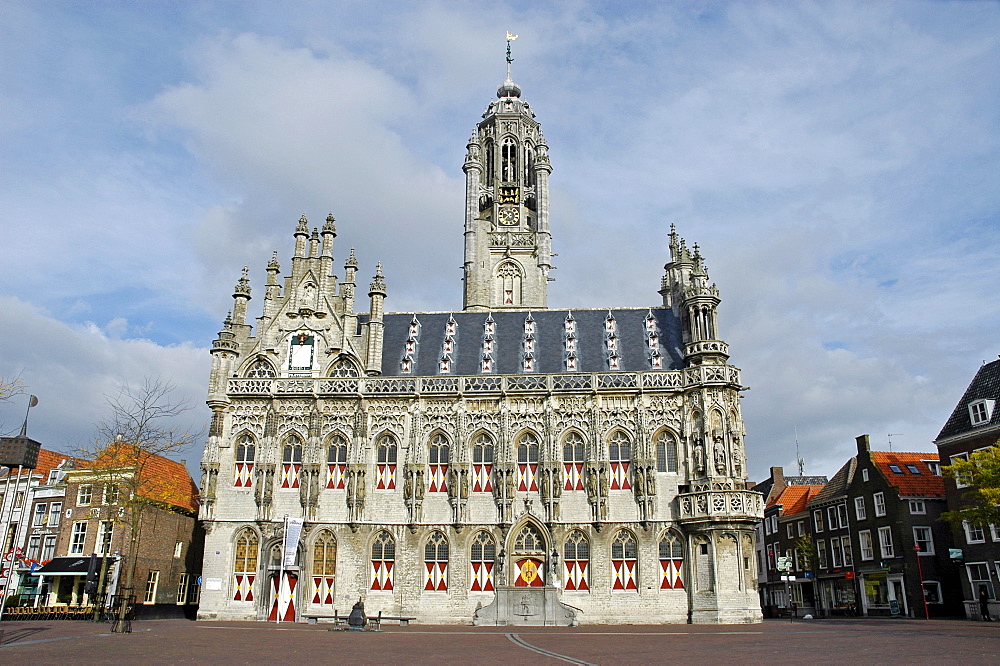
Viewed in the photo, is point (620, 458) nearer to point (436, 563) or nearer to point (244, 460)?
point (436, 563)

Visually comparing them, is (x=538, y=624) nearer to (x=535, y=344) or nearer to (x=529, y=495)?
(x=529, y=495)

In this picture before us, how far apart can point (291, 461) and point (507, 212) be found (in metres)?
29.8

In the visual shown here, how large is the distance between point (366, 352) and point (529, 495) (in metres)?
11.9

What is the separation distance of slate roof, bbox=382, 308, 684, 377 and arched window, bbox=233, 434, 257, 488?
8.11 meters

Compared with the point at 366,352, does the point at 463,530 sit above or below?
below

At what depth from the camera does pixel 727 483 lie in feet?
120

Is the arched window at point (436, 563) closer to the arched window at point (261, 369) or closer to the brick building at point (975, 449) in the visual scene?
the arched window at point (261, 369)

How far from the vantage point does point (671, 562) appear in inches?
1458

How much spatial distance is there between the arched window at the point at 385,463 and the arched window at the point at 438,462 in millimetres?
1914

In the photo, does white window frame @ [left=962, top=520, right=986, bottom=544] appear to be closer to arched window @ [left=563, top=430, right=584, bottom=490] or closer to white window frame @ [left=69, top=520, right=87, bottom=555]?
arched window @ [left=563, top=430, right=584, bottom=490]

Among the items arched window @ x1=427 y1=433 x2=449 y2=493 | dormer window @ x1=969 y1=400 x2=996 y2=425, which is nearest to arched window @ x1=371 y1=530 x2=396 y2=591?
arched window @ x1=427 y1=433 x2=449 y2=493

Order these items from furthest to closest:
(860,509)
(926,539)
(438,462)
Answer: (860,509)
(926,539)
(438,462)

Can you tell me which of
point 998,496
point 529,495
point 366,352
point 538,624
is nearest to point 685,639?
point 538,624

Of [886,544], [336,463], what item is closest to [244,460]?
[336,463]
